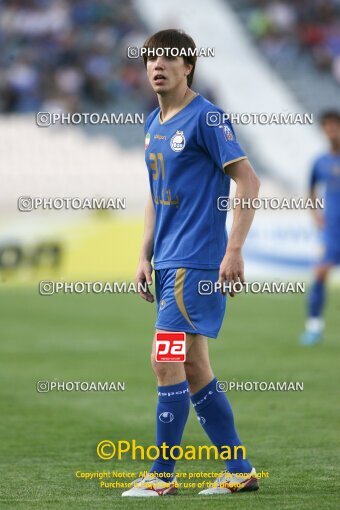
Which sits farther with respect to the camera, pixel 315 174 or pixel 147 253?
pixel 315 174

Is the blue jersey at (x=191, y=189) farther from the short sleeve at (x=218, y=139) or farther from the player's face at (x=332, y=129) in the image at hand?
the player's face at (x=332, y=129)

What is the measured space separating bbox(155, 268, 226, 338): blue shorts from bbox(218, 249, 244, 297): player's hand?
196mm

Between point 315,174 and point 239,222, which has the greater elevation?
point 315,174

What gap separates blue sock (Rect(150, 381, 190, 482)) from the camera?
19.0 feet

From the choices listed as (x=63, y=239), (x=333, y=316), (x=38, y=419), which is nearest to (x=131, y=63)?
(x=63, y=239)

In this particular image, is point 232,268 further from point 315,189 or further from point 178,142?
point 315,189

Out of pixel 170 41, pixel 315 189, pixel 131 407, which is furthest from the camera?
pixel 315 189

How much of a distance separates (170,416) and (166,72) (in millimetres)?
1678

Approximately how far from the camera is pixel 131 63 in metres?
28.7

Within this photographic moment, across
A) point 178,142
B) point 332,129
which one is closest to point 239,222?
point 178,142

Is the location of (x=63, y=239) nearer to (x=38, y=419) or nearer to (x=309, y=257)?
(x=309, y=257)

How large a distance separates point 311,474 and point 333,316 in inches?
413

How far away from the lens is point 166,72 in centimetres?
580

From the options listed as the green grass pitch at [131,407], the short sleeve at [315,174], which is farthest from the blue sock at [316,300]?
the short sleeve at [315,174]
